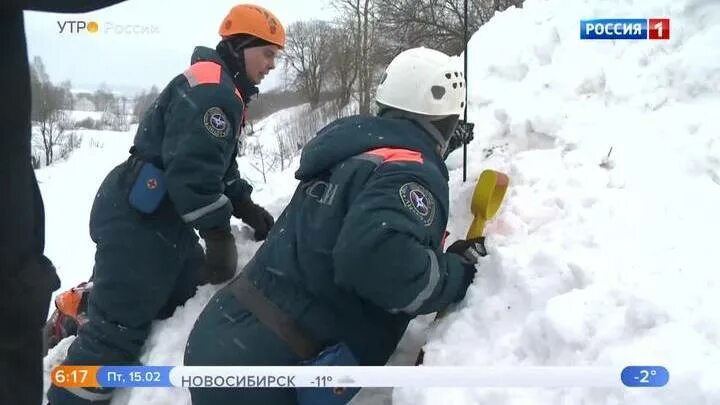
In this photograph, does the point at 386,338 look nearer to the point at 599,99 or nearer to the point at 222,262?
the point at 222,262

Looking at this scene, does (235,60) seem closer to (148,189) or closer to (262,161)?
(148,189)

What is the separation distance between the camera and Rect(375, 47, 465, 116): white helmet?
8.45ft

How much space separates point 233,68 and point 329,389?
5.75 ft

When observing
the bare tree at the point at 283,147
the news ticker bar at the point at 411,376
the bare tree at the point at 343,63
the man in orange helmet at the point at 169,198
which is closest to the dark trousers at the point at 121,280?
the man in orange helmet at the point at 169,198

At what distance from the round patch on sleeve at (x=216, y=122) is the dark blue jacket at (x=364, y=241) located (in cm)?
70

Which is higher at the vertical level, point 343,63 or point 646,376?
point 343,63

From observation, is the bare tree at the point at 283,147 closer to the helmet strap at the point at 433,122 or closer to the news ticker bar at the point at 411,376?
the helmet strap at the point at 433,122

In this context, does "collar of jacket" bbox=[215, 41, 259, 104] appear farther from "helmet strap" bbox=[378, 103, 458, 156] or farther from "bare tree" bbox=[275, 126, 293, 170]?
"bare tree" bbox=[275, 126, 293, 170]

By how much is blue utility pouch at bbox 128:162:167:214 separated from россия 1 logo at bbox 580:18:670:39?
251cm

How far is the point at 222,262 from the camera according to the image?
355cm

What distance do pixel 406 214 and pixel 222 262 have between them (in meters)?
1.64

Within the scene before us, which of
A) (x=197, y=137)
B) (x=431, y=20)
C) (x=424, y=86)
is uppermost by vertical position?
(x=431, y=20)

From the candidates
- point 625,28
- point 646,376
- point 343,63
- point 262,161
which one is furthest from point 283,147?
point 646,376

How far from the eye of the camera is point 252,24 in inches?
133
